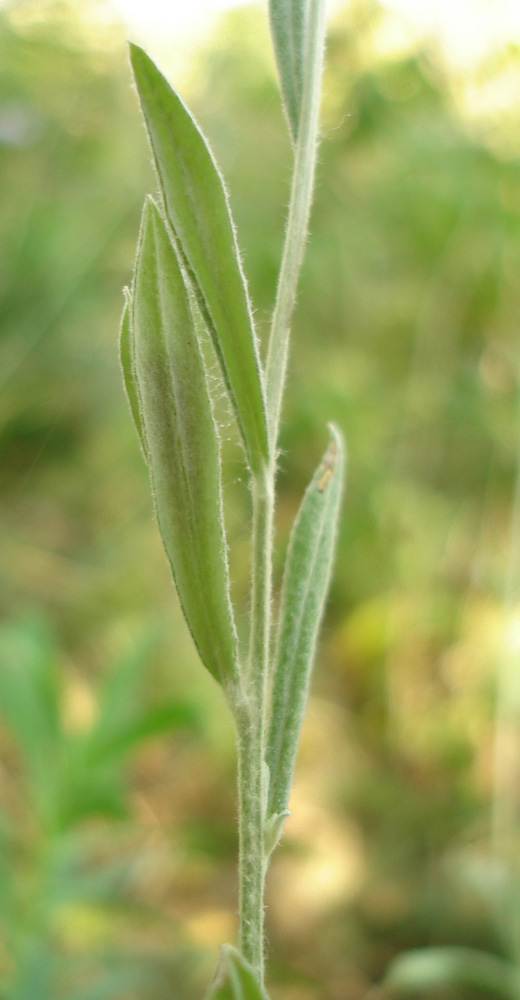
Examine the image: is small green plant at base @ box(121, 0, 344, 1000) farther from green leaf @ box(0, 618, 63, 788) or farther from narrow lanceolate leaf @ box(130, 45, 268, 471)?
green leaf @ box(0, 618, 63, 788)

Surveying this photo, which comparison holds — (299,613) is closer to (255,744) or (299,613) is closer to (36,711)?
(255,744)

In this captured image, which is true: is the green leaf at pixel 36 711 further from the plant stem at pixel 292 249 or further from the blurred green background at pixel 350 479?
the plant stem at pixel 292 249

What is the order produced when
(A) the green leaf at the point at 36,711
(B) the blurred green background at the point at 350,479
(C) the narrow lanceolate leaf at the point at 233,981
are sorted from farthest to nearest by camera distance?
(B) the blurred green background at the point at 350,479 < (A) the green leaf at the point at 36,711 < (C) the narrow lanceolate leaf at the point at 233,981

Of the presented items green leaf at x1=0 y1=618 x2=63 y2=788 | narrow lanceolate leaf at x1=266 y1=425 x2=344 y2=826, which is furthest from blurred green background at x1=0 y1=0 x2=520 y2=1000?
narrow lanceolate leaf at x1=266 y1=425 x2=344 y2=826

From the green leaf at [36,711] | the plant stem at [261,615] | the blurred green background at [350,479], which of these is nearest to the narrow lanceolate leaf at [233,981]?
the plant stem at [261,615]

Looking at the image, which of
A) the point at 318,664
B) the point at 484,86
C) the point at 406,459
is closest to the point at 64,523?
the point at 318,664

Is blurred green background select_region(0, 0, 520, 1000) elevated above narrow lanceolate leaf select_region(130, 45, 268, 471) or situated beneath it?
elevated above

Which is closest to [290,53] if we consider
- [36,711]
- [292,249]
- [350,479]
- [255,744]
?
[292,249]
